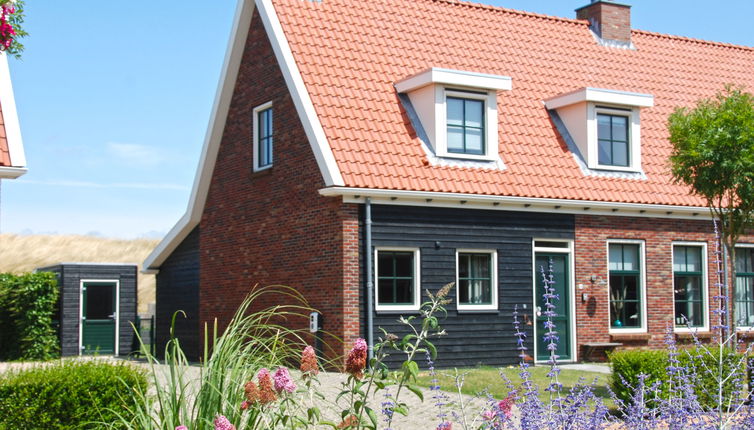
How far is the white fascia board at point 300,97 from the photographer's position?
52.3 ft

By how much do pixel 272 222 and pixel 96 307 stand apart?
31.0 feet

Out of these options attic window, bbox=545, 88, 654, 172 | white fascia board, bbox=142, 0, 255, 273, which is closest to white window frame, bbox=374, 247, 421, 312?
attic window, bbox=545, 88, 654, 172

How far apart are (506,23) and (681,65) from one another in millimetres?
5169

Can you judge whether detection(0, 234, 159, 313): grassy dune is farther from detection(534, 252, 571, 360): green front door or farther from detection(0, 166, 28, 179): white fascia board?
detection(0, 166, 28, 179): white fascia board

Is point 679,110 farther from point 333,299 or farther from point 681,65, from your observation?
point 681,65

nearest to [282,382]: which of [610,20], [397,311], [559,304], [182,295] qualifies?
[397,311]

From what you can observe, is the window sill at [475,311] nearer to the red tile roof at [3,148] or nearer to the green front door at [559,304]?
the green front door at [559,304]

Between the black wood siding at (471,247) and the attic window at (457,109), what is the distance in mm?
1287

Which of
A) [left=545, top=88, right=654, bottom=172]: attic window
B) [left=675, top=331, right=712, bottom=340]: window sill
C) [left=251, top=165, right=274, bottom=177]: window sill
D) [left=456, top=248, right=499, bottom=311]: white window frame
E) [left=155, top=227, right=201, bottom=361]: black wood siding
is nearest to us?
[left=456, top=248, right=499, bottom=311]: white window frame

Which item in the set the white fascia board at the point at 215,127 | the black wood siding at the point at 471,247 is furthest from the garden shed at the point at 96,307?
the black wood siding at the point at 471,247

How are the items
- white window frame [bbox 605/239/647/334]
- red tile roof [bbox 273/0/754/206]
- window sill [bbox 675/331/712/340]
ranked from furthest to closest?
window sill [bbox 675/331/712/340] → white window frame [bbox 605/239/647/334] → red tile roof [bbox 273/0/754/206]

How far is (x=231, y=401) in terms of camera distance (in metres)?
5.82

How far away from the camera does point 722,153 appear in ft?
46.5

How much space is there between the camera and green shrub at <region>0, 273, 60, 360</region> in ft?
71.8
